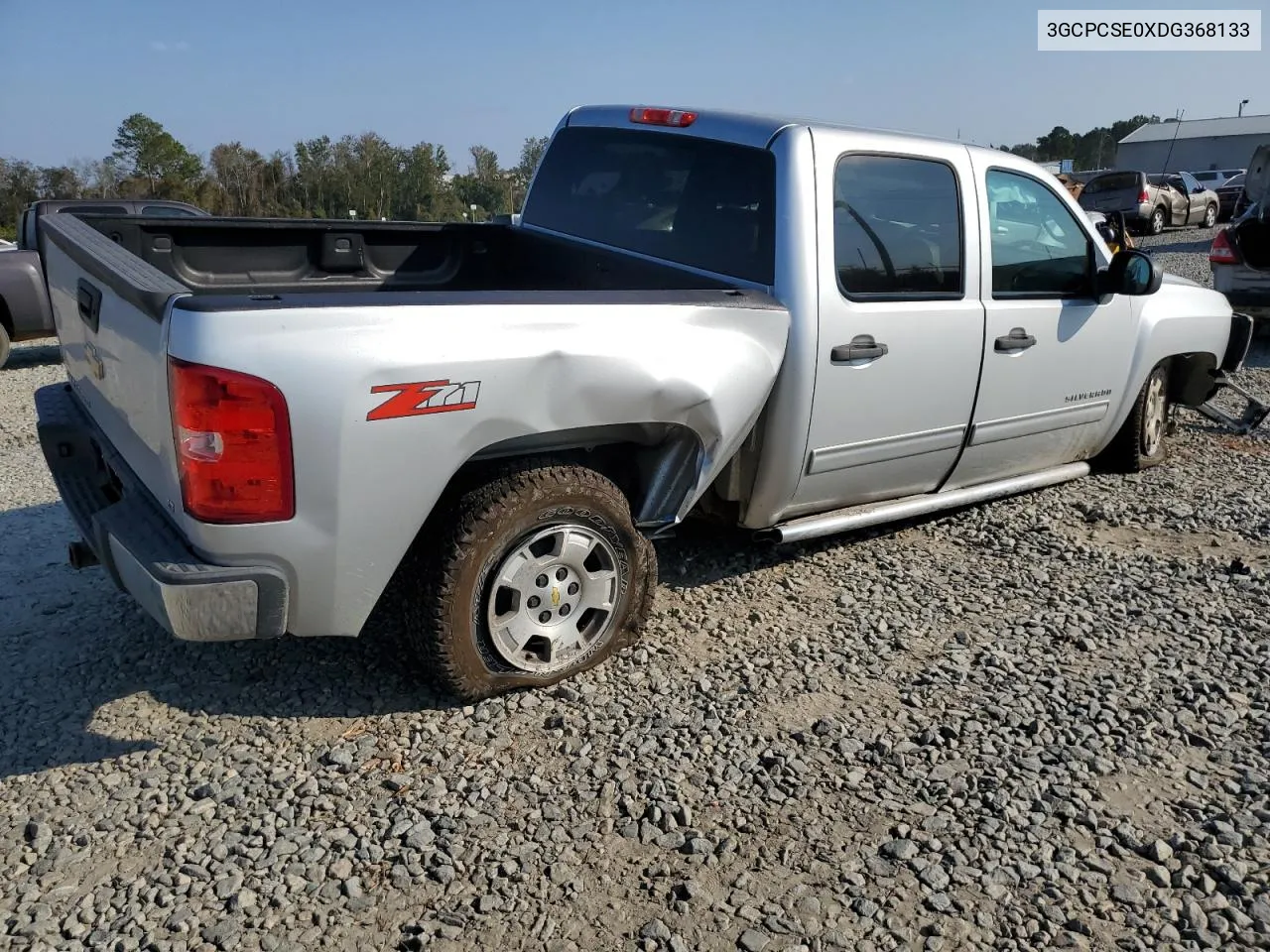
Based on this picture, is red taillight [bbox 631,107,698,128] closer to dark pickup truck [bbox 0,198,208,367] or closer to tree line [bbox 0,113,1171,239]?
dark pickup truck [bbox 0,198,208,367]

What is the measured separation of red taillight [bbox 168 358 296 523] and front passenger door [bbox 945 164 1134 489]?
3.01 m

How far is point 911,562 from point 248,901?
3150 mm

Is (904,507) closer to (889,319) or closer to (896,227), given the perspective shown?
(889,319)

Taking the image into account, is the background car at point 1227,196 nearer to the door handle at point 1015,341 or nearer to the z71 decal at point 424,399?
the door handle at point 1015,341

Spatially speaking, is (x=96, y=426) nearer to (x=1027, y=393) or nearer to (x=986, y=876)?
(x=986, y=876)

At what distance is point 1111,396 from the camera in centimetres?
→ 520

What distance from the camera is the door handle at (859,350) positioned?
3744 mm

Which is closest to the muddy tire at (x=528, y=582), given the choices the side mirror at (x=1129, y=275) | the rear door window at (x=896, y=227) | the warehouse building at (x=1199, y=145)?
the rear door window at (x=896, y=227)

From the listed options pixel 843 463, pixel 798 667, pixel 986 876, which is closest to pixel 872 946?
pixel 986 876

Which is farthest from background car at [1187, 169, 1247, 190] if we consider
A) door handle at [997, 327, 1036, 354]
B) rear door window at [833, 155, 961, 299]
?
rear door window at [833, 155, 961, 299]

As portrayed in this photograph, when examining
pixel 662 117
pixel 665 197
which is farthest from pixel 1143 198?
pixel 665 197

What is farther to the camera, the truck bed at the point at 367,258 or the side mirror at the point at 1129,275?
the side mirror at the point at 1129,275

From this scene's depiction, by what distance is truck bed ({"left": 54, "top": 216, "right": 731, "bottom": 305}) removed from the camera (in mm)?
4168

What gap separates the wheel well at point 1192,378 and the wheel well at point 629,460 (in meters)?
3.94
